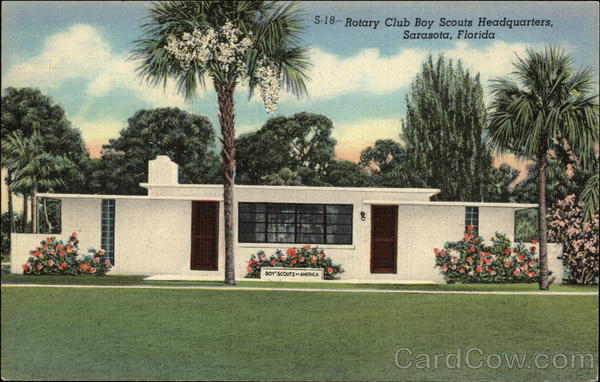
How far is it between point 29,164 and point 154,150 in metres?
8.60

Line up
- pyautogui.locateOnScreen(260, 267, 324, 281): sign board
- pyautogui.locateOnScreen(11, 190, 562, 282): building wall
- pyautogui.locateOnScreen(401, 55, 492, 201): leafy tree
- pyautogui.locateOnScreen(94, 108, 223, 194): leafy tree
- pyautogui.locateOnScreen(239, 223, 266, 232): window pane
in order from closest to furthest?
1. pyautogui.locateOnScreen(260, 267, 324, 281): sign board
2. pyautogui.locateOnScreen(11, 190, 562, 282): building wall
3. pyautogui.locateOnScreen(239, 223, 266, 232): window pane
4. pyautogui.locateOnScreen(401, 55, 492, 201): leafy tree
5. pyautogui.locateOnScreen(94, 108, 223, 194): leafy tree

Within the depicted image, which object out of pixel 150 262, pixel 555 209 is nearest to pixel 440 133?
pixel 555 209

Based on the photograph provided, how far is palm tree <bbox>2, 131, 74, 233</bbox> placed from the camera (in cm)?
2833

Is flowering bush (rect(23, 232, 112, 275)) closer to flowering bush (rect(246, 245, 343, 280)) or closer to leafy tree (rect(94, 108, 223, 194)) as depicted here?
flowering bush (rect(246, 245, 343, 280))

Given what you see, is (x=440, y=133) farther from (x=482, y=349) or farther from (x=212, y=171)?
(x=482, y=349)

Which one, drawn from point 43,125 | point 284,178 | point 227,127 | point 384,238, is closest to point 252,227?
point 384,238

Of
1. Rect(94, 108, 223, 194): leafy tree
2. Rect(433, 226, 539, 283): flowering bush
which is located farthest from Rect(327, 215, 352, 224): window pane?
Rect(94, 108, 223, 194): leafy tree

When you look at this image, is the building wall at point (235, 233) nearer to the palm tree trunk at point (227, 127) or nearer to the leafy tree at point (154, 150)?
the palm tree trunk at point (227, 127)

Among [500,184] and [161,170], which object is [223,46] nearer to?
[161,170]

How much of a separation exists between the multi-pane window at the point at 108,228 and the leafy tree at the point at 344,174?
16660 mm

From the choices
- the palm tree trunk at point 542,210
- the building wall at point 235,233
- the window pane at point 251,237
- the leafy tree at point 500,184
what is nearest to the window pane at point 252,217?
the building wall at point 235,233

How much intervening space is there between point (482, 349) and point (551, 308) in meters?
3.75

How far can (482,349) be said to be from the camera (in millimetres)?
12383

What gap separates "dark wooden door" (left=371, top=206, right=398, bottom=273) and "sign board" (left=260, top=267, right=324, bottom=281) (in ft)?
6.46
